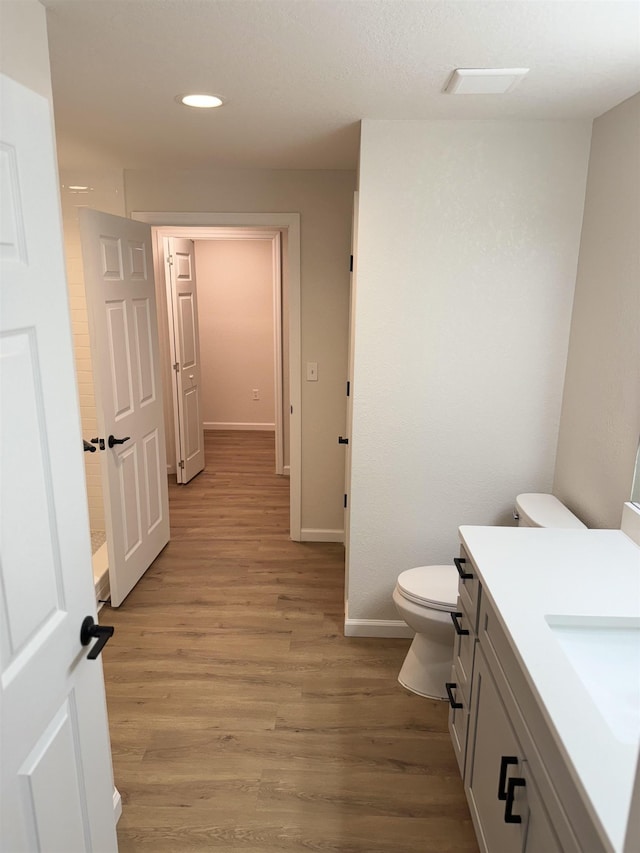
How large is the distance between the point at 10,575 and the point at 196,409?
4379mm

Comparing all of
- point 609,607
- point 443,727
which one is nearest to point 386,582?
point 443,727

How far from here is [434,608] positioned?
247cm

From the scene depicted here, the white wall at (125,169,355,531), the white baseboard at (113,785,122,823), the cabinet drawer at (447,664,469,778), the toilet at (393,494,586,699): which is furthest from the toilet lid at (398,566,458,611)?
the white wall at (125,169,355,531)

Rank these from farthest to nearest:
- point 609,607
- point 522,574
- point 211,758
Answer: point 211,758 → point 522,574 → point 609,607

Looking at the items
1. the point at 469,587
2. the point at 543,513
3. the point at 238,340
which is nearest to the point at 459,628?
the point at 469,587

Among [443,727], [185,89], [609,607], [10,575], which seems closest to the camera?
[10,575]

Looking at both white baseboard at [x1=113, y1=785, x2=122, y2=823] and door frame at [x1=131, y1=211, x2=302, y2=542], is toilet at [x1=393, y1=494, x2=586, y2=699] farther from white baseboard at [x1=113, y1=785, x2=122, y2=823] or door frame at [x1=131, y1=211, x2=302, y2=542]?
door frame at [x1=131, y1=211, x2=302, y2=542]

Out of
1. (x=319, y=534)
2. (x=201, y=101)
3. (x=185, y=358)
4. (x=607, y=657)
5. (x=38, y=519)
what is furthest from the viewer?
(x=185, y=358)

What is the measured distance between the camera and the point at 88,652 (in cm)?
141

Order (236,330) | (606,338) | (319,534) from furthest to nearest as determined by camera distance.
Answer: (236,330) < (319,534) < (606,338)

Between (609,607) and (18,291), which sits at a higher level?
(18,291)

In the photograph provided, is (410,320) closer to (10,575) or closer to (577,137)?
(577,137)

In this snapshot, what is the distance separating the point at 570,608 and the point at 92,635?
1.19 metres

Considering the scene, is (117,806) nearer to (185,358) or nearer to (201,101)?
(201,101)
